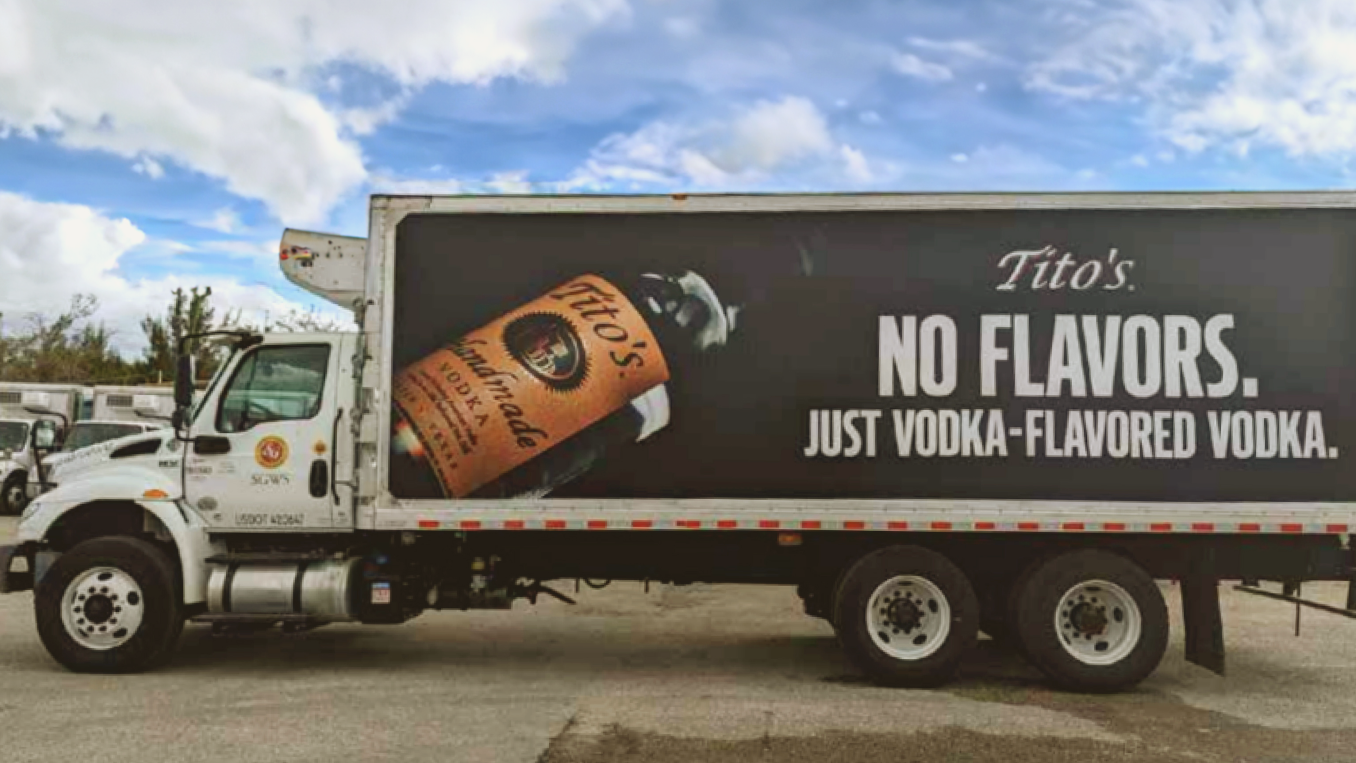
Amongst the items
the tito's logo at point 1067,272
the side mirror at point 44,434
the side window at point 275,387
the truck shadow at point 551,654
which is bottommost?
the truck shadow at point 551,654

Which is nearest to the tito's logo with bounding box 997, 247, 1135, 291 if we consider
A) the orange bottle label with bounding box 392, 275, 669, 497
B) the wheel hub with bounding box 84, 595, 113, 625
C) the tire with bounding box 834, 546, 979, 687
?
the tire with bounding box 834, 546, 979, 687

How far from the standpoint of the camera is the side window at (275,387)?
26.7 feet

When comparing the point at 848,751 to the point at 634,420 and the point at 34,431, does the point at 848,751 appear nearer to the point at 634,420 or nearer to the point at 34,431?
the point at 634,420

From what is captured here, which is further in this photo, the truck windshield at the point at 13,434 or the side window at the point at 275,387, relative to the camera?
the truck windshield at the point at 13,434

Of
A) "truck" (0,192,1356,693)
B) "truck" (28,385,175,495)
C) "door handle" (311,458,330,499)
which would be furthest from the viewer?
"truck" (28,385,175,495)

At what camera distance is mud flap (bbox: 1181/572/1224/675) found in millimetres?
7891

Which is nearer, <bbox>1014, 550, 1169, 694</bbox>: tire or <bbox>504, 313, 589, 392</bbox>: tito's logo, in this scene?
<bbox>1014, 550, 1169, 694</bbox>: tire

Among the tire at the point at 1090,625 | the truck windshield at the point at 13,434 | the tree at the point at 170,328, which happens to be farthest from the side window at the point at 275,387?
the tree at the point at 170,328

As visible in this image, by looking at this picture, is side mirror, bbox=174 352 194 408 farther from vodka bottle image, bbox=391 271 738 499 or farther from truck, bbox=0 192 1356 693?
vodka bottle image, bbox=391 271 738 499

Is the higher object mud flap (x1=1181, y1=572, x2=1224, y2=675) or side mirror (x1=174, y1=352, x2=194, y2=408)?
side mirror (x1=174, y1=352, x2=194, y2=408)

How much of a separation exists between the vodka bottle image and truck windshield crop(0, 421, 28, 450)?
17.8 meters

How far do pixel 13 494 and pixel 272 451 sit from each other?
56.4ft

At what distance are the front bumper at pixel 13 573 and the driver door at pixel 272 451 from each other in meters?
1.30

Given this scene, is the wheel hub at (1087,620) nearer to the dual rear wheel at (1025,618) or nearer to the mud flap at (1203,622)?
the dual rear wheel at (1025,618)
